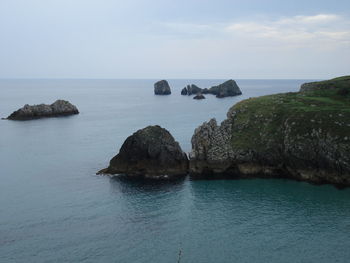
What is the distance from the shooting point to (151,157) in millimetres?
82125

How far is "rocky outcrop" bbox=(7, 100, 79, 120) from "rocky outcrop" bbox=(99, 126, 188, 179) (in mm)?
101081

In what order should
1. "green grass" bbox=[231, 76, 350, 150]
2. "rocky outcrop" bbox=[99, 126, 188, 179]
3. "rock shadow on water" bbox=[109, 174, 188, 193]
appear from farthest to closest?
1. "rocky outcrop" bbox=[99, 126, 188, 179]
2. "green grass" bbox=[231, 76, 350, 150]
3. "rock shadow on water" bbox=[109, 174, 188, 193]

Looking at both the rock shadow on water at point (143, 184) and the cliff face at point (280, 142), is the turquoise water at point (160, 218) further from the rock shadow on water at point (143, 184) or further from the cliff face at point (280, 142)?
the cliff face at point (280, 142)

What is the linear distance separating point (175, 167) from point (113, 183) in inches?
552

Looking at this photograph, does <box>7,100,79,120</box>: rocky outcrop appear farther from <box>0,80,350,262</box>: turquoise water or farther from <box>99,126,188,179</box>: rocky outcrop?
<box>99,126,188,179</box>: rocky outcrop

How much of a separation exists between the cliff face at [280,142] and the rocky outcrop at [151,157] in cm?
377

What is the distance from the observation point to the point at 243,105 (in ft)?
309

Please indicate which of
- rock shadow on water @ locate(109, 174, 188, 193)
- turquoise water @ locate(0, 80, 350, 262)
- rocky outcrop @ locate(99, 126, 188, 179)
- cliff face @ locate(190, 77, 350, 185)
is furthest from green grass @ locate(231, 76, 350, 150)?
rock shadow on water @ locate(109, 174, 188, 193)

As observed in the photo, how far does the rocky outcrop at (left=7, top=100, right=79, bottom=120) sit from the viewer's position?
169125 millimetres

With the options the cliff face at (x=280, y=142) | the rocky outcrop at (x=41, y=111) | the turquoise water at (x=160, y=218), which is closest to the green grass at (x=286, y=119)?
the cliff face at (x=280, y=142)

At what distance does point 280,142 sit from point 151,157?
2797cm

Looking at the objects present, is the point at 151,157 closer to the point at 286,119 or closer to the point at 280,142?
the point at 280,142

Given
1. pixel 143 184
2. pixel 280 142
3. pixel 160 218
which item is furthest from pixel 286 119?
pixel 160 218

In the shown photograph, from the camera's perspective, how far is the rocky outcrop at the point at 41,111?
169125 mm
